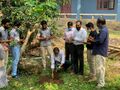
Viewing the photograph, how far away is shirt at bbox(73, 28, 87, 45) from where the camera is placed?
44.3 ft

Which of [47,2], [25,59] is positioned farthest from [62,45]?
[47,2]

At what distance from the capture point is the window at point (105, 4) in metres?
30.4

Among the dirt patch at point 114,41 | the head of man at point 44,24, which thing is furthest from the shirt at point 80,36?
the dirt patch at point 114,41

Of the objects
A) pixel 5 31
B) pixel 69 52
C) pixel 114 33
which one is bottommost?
pixel 114 33

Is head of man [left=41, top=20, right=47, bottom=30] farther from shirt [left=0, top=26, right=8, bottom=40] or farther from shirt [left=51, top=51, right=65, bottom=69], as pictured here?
shirt [left=0, top=26, right=8, bottom=40]

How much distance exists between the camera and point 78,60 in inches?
549

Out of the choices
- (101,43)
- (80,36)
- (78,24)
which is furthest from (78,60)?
(101,43)

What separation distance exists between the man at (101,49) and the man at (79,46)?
985mm

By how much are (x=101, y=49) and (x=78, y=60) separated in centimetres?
167

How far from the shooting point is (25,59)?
14.5 m

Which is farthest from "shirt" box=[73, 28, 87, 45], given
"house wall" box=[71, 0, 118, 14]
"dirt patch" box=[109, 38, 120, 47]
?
"house wall" box=[71, 0, 118, 14]

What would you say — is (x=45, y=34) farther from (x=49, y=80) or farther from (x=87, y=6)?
(x=87, y=6)

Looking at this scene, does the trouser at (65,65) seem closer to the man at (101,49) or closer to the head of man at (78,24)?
the head of man at (78,24)

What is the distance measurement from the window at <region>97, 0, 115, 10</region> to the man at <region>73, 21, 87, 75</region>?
55.4 ft
